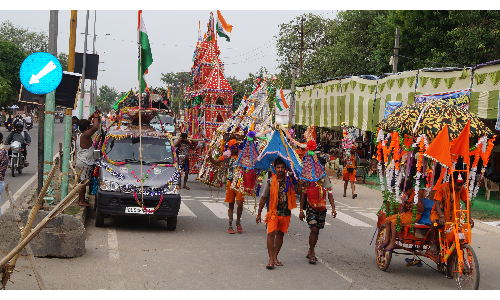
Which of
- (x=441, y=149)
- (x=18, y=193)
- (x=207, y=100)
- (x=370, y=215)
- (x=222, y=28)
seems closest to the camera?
(x=441, y=149)

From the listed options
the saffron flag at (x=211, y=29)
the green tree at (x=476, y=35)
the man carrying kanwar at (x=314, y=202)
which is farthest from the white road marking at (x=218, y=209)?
the green tree at (x=476, y=35)

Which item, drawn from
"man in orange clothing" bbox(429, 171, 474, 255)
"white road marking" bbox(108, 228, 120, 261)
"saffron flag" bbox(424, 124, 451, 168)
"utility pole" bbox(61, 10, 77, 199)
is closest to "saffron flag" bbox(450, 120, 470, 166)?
"saffron flag" bbox(424, 124, 451, 168)

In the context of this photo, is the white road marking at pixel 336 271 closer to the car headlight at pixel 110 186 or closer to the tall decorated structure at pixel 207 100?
the car headlight at pixel 110 186

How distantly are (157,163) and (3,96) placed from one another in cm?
4409

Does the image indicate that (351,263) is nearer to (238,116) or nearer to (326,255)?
(326,255)

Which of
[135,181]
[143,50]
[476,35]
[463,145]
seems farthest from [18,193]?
[476,35]

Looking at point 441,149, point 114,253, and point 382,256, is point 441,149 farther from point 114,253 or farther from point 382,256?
point 114,253

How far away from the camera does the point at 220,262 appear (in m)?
7.89

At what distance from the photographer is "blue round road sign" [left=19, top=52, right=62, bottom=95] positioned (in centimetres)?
796

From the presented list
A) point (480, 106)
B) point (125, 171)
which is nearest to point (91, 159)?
point (125, 171)

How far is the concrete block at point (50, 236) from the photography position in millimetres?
7273

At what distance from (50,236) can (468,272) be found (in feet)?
18.8

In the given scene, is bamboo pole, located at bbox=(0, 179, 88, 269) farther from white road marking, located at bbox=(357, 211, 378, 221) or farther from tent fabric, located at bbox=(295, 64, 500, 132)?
tent fabric, located at bbox=(295, 64, 500, 132)

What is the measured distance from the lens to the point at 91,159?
36.8ft
